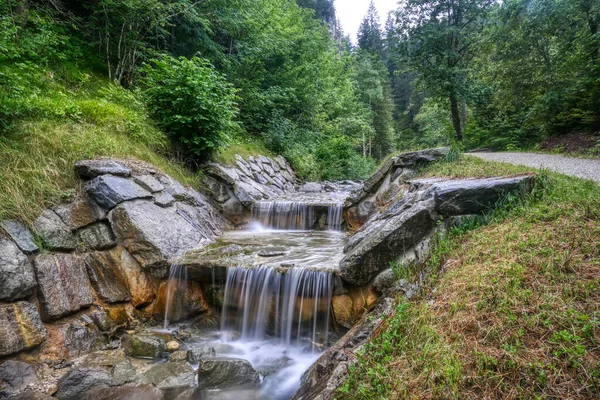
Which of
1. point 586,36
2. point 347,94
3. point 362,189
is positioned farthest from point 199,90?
point 347,94

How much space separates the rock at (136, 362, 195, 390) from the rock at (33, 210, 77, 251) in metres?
2.27

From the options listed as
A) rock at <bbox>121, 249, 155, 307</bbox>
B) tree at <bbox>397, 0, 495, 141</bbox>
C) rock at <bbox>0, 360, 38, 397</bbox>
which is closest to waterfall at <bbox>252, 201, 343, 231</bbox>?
rock at <bbox>121, 249, 155, 307</bbox>

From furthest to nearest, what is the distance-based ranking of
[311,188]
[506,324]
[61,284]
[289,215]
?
[311,188]
[289,215]
[61,284]
[506,324]

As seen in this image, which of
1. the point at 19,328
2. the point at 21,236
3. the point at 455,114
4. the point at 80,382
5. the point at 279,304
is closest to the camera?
the point at 80,382

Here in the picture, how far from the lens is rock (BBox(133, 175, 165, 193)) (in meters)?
5.94

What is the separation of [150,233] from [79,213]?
1089 millimetres

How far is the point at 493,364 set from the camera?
6.25 feet

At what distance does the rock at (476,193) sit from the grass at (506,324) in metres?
0.63

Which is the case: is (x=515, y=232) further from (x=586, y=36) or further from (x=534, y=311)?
(x=586, y=36)

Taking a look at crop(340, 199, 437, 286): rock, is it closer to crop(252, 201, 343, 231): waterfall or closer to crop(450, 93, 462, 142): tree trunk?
crop(252, 201, 343, 231): waterfall

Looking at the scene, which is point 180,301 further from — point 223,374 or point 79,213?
point 79,213

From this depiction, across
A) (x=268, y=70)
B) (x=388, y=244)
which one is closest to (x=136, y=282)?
(x=388, y=244)

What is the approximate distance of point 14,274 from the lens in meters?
3.81

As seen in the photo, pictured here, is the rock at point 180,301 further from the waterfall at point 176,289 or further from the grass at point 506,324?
the grass at point 506,324
